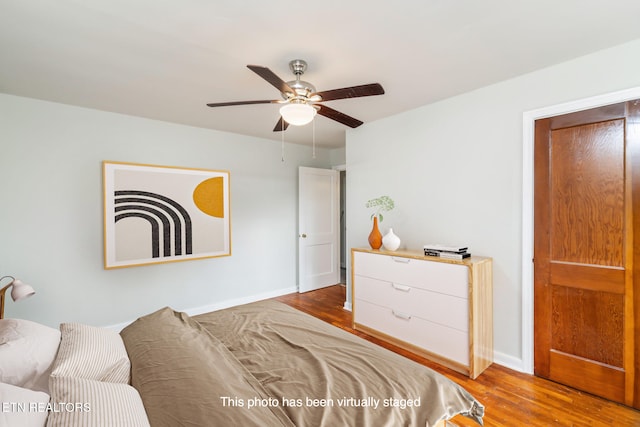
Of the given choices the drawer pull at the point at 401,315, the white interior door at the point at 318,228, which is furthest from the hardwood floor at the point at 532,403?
the white interior door at the point at 318,228

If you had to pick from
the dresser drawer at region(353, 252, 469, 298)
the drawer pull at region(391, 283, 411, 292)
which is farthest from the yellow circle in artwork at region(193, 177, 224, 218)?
the drawer pull at region(391, 283, 411, 292)

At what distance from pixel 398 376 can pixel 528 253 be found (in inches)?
67.9

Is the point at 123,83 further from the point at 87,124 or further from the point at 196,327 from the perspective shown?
the point at 196,327

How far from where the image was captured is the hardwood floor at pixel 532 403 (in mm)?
1788

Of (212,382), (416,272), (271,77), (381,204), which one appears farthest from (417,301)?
(271,77)

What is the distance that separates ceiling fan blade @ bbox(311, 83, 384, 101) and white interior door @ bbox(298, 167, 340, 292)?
2558 millimetres

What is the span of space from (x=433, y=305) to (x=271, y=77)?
86.4 inches

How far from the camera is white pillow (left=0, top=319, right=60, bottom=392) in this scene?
107 centimetres

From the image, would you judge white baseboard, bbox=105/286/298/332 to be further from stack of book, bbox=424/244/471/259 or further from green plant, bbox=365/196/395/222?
stack of book, bbox=424/244/471/259

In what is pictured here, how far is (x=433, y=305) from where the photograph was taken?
2500 mm

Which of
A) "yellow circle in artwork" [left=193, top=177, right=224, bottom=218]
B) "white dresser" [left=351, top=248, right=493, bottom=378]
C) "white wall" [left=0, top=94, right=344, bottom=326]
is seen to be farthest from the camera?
"yellow circle in artwork" [left=193, top=177, right=224, bottom=218]

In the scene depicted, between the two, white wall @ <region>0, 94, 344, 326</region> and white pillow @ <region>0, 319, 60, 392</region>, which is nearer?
white pillow @ <region>0, 319, 60, 392</region>

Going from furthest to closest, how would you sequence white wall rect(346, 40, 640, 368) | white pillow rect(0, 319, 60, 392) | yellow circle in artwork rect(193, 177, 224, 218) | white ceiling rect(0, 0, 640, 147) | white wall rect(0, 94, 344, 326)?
yellow circle in artwork rect(193, 177, 224, 218) < white wall rect(0, 94, 344, 326) < white wall rect(346, 40, 640, 368) < white ceiling rect(0, 0, 640, 147) < white pillow rect(0, 319, 60, 392)

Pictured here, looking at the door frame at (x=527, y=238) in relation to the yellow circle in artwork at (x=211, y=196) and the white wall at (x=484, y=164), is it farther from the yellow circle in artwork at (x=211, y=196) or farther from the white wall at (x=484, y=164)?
the yellow circle in artwork at (x=211, y=196)
